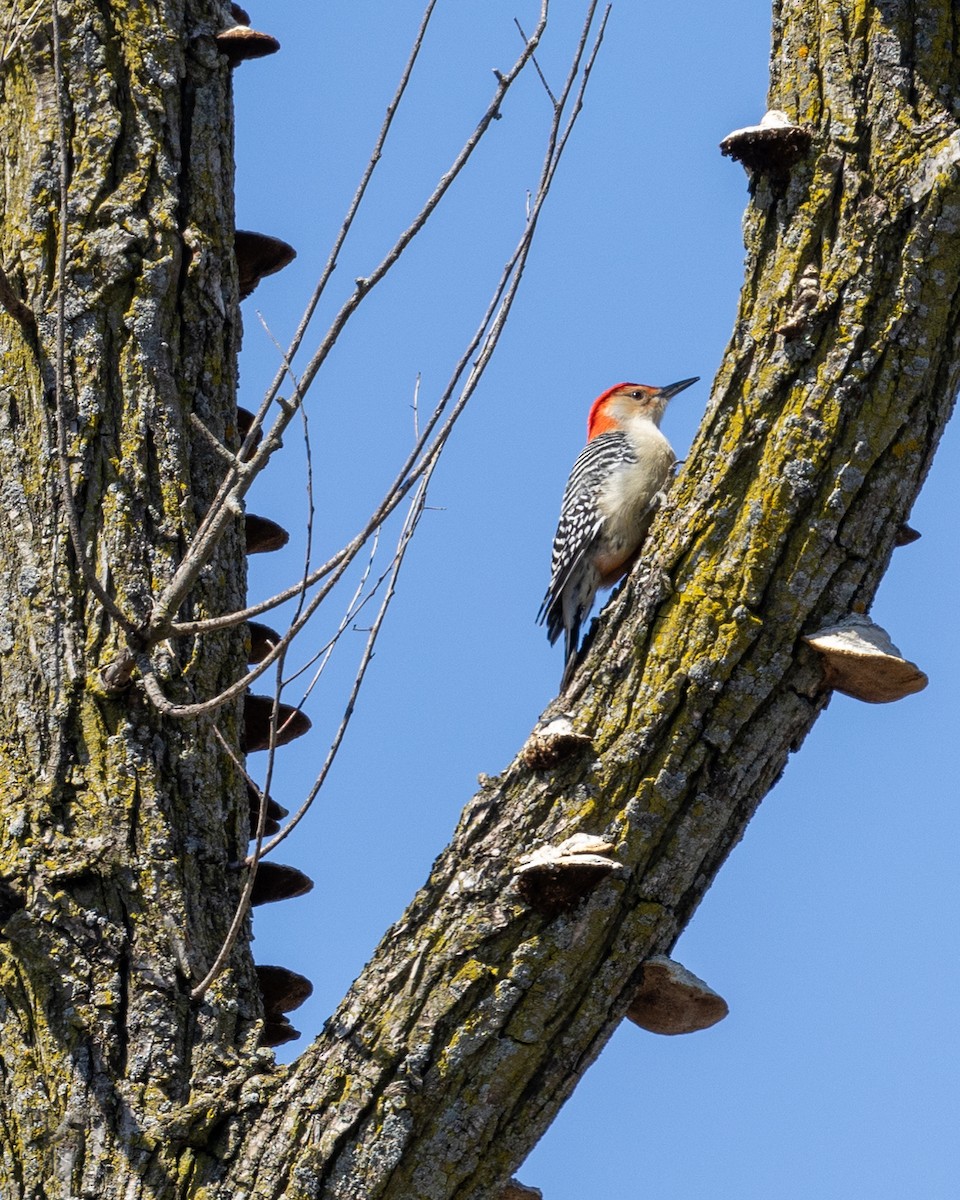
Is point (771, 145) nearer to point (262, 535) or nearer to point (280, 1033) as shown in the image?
point (262, 535)

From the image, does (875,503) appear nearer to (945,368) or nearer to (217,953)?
(945,368)

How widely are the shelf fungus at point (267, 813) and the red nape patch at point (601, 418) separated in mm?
3972

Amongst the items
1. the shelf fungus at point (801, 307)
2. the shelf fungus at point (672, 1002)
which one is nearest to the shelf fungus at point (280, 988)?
the shelf fungus at point (672, 1002)

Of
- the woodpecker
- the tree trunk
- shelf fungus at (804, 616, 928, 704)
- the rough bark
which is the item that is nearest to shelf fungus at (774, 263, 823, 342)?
the tree trunk

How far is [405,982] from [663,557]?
1132 millimetres

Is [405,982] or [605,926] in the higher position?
[605,926]

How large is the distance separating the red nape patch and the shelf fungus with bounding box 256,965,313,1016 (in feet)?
14.5

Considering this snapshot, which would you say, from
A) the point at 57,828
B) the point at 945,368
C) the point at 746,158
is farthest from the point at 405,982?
the point at 746,158

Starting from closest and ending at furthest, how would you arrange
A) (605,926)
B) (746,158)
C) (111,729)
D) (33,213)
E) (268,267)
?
(605,926) → (746,158) → (111,729) → (33,213) → (268,267)

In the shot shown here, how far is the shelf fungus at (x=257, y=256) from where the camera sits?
187 inches

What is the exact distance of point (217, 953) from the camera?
12.2 feet

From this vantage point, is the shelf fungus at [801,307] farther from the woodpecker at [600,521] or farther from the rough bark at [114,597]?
the woodpecker at [600,521]

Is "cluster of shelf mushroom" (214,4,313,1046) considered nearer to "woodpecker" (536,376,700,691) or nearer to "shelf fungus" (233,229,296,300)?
"shelf fungus" (233,229,296,300)

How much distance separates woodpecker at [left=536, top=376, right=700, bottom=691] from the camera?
620 centimetres
